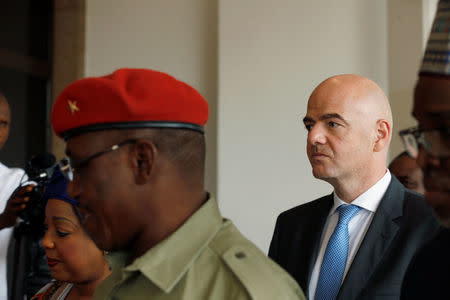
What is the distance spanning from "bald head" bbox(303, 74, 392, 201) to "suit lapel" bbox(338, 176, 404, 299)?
130mm

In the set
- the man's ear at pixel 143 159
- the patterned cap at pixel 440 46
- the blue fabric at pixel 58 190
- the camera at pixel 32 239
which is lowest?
the camera at pixel 32 239

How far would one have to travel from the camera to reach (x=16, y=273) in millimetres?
2924

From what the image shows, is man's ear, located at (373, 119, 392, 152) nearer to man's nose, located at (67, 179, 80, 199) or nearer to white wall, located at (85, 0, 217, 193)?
man's nose, located at (67, 179, 80, 199)

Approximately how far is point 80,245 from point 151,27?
3169 mm

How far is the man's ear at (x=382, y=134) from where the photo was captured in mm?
2326

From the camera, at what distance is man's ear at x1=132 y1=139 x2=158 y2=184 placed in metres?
Result: 1.40

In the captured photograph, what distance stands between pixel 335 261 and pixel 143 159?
3.35ft

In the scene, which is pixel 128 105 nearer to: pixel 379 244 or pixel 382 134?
pixel 379 244

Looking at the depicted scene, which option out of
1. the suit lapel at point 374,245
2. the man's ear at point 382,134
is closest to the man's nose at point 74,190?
the suit lapel at point 374,245

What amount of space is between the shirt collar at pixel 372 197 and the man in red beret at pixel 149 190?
859 mm

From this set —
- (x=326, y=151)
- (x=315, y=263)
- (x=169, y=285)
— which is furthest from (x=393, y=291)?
(x=169, y=285)

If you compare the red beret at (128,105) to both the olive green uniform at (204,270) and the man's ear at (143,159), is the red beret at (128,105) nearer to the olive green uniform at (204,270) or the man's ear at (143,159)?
the man's ear at (143,159)

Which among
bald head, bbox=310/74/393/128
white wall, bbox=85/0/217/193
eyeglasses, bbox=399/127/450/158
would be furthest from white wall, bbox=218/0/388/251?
eyeglasses, bbox=399/127/450/158

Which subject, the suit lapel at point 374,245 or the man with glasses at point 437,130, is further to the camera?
the suit lapel at point 374,245
